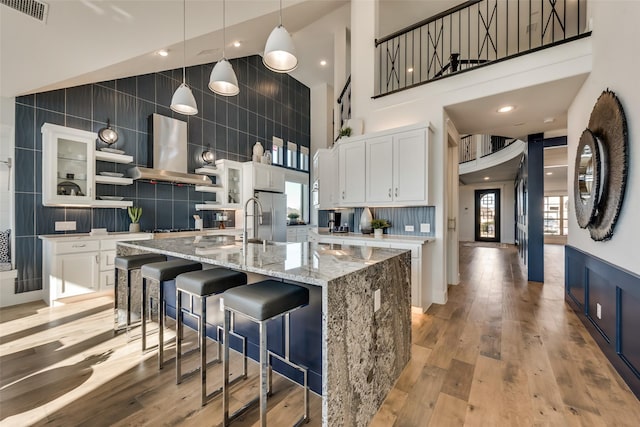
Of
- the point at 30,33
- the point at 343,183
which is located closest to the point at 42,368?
the point at 30,33

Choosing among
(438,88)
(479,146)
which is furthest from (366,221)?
(479,146)

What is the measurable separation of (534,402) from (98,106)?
→ 6092mm

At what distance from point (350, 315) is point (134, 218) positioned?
14.4 ft

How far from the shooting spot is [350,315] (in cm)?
136

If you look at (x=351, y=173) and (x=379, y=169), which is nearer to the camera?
(x=379, y=169)

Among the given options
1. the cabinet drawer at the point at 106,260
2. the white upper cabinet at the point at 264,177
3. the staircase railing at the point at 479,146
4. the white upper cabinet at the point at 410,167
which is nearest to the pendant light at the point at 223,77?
the white upper cabinet at the point at 410,167

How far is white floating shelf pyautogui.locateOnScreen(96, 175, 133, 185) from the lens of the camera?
395 cm

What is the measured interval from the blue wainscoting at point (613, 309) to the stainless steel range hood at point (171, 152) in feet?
17.7

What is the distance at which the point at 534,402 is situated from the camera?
66.3 inches

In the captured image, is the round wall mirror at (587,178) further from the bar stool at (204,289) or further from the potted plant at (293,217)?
the potted plant at (293,217)

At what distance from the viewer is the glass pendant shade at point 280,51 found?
2080 mm

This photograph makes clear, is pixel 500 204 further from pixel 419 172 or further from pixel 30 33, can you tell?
pixel 30 33

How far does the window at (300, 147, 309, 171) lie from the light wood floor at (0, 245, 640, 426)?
238 inches

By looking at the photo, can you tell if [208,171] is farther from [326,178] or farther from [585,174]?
[585,174]
